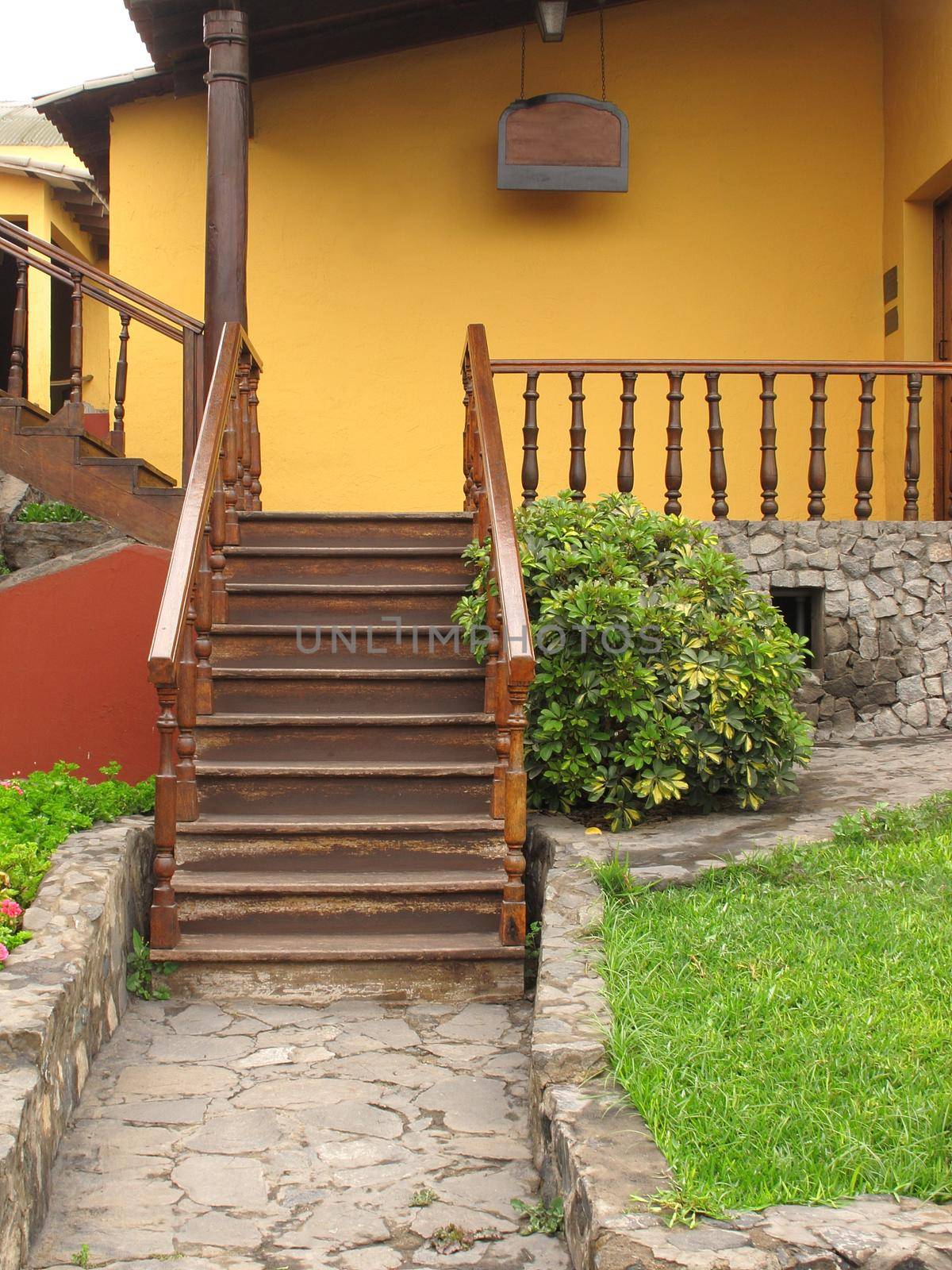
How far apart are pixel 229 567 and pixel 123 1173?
10.2 feet

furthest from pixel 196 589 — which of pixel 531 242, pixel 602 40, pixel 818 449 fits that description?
pixel 602 40

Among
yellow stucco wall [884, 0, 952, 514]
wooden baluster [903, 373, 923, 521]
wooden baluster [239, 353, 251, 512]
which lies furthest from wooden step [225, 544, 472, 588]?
yellow stucco wall [884, 0, 952, 514]

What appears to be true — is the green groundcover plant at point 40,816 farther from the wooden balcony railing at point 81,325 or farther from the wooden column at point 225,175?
the wooden column at point 225,175

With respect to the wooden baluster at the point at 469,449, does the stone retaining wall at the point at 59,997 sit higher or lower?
lower

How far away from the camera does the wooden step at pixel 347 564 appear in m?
5.68

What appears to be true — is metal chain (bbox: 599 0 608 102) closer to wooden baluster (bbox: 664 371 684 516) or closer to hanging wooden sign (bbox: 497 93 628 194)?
hanging wooden sign (bbox: 497 93 628 194)

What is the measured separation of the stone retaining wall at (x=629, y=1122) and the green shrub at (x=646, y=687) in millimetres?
186

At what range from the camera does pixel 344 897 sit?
14.0ft

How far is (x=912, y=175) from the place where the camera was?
24.6ft

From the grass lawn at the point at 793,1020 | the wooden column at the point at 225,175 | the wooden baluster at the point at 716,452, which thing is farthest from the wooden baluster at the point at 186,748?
the wooden baluster at the point at 716,452

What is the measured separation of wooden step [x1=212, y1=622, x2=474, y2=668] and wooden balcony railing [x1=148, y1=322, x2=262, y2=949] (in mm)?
185

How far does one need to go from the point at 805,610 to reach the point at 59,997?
468 cm

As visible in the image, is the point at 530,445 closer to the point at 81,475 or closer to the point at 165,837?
the point at 81,475

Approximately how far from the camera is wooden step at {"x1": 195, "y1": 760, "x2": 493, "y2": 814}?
461 cm
